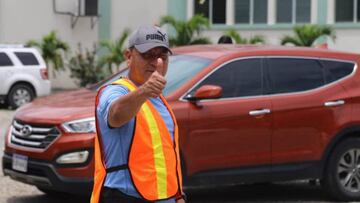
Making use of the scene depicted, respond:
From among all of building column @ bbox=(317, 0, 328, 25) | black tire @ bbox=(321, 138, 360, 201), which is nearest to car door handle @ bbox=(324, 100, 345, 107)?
black tire @ bbox=(321, 138, 360, 201)

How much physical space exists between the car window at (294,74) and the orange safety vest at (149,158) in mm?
4704

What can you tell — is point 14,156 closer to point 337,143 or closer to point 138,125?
point 337,143

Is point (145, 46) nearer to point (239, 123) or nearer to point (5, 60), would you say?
point (239, 123)

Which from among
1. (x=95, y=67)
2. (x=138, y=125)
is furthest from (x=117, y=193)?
(x=95, y=67)

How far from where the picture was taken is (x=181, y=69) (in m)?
8.21

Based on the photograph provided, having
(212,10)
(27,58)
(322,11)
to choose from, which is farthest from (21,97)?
Result: (322,11)

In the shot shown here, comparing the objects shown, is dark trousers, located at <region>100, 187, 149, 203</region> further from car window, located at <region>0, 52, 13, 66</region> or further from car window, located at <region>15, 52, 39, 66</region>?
car window, located at <region>15, 52, 39, 66</region>

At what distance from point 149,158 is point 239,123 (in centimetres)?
440

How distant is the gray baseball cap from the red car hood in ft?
12.9

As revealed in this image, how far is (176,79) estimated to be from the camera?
8.03 metres

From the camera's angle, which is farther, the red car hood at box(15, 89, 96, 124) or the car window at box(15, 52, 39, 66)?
the car window at box(15, 52, 39, 66)

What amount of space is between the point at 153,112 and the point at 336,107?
5119 millimetres

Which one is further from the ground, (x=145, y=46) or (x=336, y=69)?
(x=145, y=46)

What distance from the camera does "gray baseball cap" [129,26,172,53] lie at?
→ 3598mm
